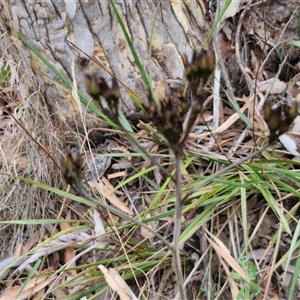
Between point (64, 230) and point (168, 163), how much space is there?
1.23ft

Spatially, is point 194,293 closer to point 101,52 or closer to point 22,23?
point 101,52

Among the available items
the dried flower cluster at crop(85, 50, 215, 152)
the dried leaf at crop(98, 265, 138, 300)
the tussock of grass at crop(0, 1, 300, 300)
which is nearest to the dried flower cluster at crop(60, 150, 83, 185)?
the dried flower cluster at crop(85, 50, 215, 152)

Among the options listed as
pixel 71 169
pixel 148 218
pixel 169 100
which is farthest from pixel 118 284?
pixel 169 100

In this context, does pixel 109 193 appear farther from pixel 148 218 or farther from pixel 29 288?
pixel 29 288

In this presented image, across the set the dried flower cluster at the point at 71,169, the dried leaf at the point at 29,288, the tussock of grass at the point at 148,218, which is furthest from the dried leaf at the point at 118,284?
the dried flower cluster at the point at 71,169

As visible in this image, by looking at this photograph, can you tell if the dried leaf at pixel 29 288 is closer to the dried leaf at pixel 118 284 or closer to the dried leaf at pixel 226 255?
the dried leaf at pixel 118 284

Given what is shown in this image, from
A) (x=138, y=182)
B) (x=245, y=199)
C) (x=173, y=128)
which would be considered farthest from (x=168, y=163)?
(x=173, y=128)

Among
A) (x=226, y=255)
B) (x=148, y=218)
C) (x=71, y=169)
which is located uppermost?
(x=71, y=169)

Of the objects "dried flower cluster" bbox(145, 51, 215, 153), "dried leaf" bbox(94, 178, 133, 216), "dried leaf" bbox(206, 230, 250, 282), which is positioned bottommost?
"dried leaf" bbox(206, 230, 250, 282)

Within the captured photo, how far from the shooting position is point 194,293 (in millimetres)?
1471

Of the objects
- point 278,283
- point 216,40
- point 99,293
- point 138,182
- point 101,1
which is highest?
point 101,1

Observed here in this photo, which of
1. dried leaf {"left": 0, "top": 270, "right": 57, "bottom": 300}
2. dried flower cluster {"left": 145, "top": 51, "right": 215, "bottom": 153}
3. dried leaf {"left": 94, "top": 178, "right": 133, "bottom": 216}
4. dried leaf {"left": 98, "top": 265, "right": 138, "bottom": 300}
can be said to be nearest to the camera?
dried flower cluster {"left": 145, "top": 51, "right": 215, "bottom": 153}

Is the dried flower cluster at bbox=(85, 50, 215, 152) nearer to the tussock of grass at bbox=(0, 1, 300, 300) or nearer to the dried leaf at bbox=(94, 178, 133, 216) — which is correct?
the tussock of grass at bbox=(0, 1, 300, 300)

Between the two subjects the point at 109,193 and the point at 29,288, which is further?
the point at 109,193
